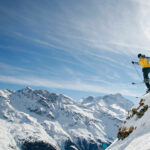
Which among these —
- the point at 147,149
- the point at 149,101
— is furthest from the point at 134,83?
the point at 147,149

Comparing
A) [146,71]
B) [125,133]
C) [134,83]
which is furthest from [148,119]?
→ [134,83]

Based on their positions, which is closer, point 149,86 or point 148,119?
point 148,119

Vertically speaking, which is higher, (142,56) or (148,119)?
(142,56)

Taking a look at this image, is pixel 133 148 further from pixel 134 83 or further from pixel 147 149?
pixel 134 83

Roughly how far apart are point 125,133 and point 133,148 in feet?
17.5

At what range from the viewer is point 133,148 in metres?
9.30

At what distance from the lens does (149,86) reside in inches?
770

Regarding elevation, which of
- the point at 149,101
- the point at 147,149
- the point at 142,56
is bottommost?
the point at 147,149

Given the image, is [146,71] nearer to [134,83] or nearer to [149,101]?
[134,83]

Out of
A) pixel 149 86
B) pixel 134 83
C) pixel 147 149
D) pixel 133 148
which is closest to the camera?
pixel 147 149

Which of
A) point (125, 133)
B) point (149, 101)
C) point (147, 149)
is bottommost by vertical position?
point (125, 133)

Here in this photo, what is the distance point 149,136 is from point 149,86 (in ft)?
36.6

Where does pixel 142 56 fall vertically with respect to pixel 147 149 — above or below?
above

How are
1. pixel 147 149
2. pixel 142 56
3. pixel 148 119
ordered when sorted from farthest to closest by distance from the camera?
pixel 142 56 → pixel 148 119 → pixel 147 149
